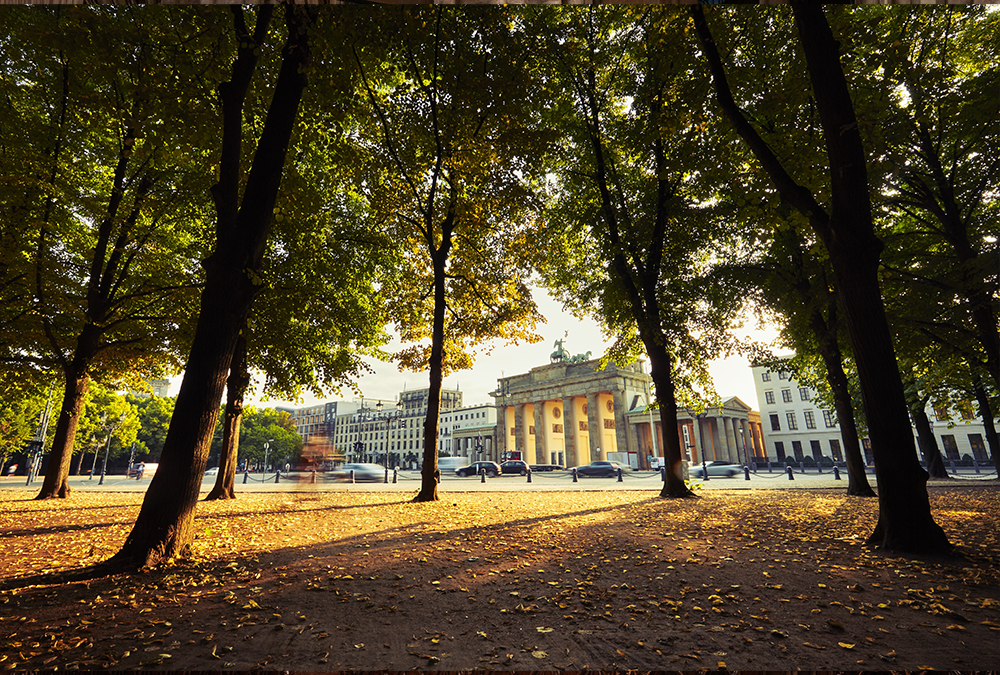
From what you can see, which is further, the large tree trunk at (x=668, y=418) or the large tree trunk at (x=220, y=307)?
the large tree trunk at (x=668, y=418)

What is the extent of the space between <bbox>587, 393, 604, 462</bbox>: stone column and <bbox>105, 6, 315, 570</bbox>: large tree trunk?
66.6 metres

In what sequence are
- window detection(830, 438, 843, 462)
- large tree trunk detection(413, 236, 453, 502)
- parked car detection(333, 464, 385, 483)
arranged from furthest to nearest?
window detection(830, 438, 843, 462), parked car detection(333, 464, 385, 483), large tree trunk detection(413, 236, 453, 502)

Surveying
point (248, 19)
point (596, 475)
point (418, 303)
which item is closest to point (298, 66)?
point (248, 19)

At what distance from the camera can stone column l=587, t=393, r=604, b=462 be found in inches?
2734

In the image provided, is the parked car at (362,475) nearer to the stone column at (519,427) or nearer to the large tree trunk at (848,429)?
the large tree trunk at (848,429)

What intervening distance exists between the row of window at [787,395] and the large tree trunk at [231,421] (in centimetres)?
7150

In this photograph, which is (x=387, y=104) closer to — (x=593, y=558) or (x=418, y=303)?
(x=418, y=303)

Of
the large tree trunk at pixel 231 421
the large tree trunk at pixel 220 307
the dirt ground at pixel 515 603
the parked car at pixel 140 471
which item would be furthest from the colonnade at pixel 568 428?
the large tree trunk at pixel 220 307

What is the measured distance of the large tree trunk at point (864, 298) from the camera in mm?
6035

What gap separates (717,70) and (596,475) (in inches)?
1463

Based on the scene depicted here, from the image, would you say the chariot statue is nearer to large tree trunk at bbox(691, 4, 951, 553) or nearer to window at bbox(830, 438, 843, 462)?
window at bbox(830, 438, 843, 462)

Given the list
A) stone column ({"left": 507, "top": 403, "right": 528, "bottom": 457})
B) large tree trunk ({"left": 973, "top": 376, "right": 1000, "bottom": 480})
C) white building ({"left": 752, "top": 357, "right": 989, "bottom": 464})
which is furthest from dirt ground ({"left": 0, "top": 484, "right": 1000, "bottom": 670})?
stone column ({"left": 507, "top": 403, "right": 528, "bottom": 457})

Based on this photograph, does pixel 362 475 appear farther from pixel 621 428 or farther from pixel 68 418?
pixel 621 428

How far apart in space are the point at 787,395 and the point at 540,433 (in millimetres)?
37603
